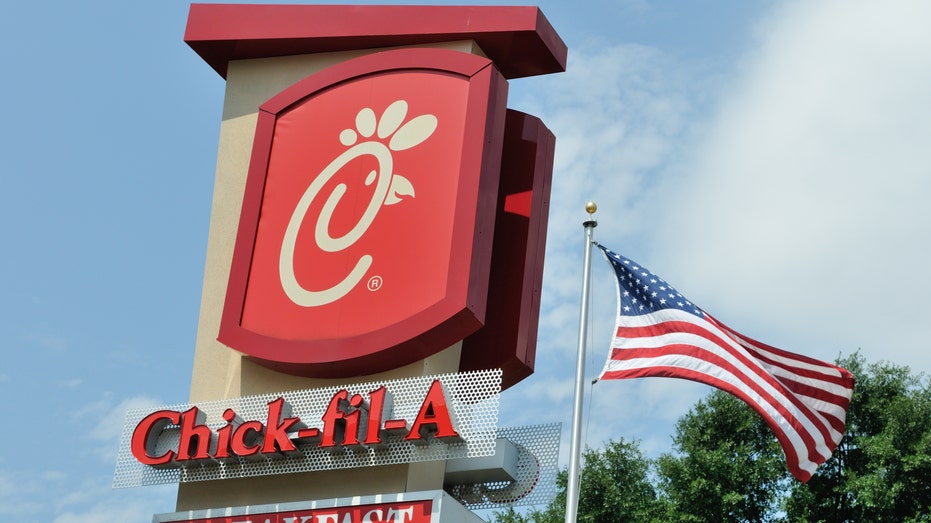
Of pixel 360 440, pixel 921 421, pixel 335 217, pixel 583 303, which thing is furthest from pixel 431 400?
pixel 921 421

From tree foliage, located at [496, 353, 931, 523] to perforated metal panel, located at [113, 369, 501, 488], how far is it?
68.7 ft

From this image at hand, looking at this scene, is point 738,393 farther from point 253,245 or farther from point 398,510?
point 253,245

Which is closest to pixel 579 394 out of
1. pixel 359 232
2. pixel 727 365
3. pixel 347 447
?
pixel 727 365

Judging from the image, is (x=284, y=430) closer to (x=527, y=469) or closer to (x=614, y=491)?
(x=527, y=469)

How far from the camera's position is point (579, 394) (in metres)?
15.3

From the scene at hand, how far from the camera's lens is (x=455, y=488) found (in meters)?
18.9

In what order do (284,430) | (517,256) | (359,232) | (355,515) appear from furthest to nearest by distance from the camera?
(517,256), (359,232), (284,430), (355,515)

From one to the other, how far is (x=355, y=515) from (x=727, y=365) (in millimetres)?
5588

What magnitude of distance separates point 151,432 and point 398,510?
4.31m

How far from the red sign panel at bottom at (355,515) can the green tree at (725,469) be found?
21.2 meters

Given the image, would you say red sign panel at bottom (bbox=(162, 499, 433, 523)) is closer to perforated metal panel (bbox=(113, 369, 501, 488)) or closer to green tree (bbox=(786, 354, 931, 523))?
perforated metal panel (bbox=(113, 369, 501, 488))

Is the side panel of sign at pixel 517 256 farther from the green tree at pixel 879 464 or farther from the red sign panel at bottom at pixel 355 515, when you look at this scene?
the green tree at pixel 879 464

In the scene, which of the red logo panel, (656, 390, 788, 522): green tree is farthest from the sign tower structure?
(656, 390, 788, 522): green tree

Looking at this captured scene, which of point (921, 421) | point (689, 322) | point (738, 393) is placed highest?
point (921, 421)
